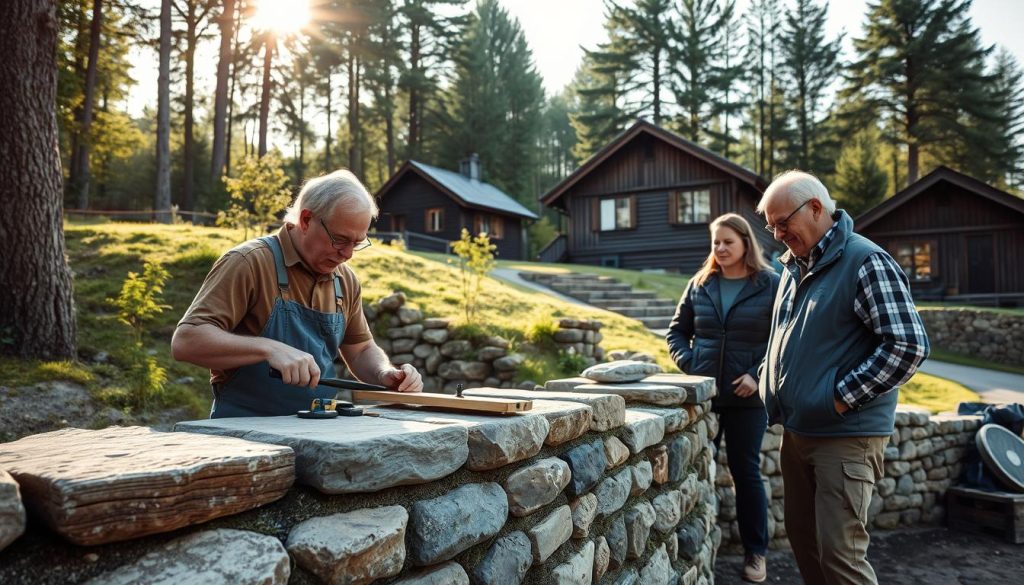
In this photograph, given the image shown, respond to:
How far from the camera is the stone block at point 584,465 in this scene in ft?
7.19

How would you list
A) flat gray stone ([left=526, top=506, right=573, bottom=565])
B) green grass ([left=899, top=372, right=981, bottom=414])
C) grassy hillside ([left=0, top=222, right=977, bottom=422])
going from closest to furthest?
1. flat gray stone ([left=526, top=506, right=573, bottom=565])
2. grassy hillside ([left=0, top=222, right=977, bottom=422])
3. green grass ([left=899, top=372, right=981, bottom=414])

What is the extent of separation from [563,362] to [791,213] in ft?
15.4

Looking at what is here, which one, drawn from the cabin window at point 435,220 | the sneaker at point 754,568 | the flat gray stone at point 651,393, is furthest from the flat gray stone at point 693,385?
the cabin window at point 435,220

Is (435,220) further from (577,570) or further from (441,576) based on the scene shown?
(441,576)

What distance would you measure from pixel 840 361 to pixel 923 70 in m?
28.5

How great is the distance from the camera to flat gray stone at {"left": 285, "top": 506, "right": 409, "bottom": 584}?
1.23m

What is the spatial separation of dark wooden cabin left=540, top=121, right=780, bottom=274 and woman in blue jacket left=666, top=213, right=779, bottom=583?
1697cm

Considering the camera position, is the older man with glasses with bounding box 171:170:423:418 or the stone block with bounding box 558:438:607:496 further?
the stone block with bounding box 558:438:607:496

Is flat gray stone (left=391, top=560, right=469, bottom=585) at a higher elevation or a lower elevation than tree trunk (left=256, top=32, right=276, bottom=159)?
lower

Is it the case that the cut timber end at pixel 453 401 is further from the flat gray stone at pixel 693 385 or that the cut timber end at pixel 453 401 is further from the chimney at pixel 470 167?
the chimney at pixel 470 167

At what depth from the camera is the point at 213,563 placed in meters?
1.09

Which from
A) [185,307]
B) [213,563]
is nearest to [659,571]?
[213,563]

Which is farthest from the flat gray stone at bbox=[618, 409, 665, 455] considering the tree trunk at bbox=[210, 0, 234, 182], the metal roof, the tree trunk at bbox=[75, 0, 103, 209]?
the metal roof

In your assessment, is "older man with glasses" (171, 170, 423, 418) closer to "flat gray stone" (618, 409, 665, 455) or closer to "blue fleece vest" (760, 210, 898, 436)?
"flat gray stone" (618, 409, 665, 455)
